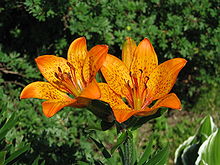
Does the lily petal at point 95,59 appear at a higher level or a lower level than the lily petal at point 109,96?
higher

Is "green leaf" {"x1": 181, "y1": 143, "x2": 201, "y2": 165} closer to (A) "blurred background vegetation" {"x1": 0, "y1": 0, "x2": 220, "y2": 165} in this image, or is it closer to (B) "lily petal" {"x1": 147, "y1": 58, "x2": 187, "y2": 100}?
(A) "blurred background vegetation" {"x1": 0, "y1": 0, "x2": 220, "y2": 165}

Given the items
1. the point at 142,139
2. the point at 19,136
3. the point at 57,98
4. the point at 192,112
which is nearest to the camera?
the point at 57,98

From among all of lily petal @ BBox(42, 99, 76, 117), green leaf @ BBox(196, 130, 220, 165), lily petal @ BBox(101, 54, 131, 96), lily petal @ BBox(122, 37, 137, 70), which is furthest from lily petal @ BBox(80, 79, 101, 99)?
green leaf @ BBox(196, 130, 220, 165)

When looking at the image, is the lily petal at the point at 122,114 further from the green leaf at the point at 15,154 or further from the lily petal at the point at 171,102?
the green leaf at the point at 15,154

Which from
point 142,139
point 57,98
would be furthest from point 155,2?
point 57,98

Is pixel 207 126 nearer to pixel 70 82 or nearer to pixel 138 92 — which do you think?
pixel 138 92

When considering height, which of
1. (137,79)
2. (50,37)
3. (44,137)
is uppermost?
(137,79)

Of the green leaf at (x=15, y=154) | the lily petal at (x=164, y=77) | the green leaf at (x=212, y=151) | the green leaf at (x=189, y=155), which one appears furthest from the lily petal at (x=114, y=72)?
the green leaf at (x=189, y=155)

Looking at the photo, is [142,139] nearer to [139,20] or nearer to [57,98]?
[139,20]
